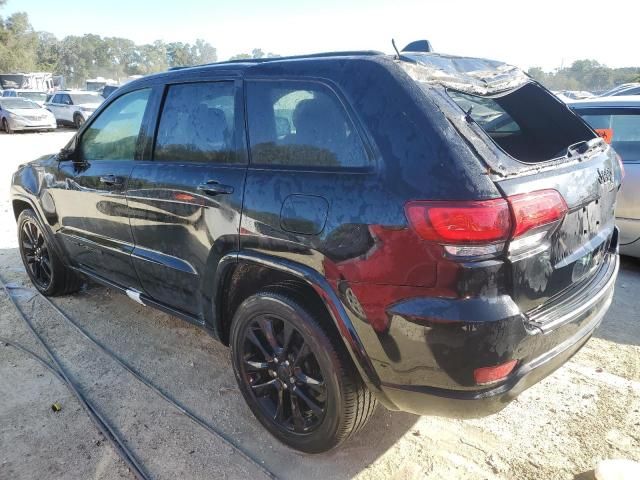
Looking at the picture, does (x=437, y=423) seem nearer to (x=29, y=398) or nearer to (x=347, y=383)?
(x=347, y=383)

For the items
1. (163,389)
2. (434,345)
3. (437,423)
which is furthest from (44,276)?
(434,345)

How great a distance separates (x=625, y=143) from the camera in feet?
16.2

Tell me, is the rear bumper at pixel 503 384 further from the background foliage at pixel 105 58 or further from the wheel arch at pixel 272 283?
the background foliage at pixel 105 58

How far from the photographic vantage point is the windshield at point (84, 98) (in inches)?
894

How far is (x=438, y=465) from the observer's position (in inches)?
96.5

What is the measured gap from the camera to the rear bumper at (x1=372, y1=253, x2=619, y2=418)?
1.97m

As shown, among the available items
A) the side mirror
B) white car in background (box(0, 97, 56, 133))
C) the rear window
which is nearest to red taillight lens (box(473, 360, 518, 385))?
the side mirror

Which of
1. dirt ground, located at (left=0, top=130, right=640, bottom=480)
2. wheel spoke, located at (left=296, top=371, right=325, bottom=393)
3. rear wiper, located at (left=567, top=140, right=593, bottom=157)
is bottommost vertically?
dirt ground, located at (left=0, top=130, right=640, bottom=480)

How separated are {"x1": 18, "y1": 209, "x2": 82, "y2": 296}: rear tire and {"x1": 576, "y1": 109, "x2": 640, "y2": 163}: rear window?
5043 millimetres

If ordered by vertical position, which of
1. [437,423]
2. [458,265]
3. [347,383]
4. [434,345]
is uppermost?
[458,265]

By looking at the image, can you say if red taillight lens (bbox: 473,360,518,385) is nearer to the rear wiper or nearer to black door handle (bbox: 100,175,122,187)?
the rear wiper

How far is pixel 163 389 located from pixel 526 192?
2.36 metres

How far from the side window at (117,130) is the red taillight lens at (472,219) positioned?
2.19 m

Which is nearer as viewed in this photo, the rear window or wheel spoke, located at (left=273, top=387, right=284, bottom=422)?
wheel spoke, located at (left=273, top=387, right=284, bottom=422)
